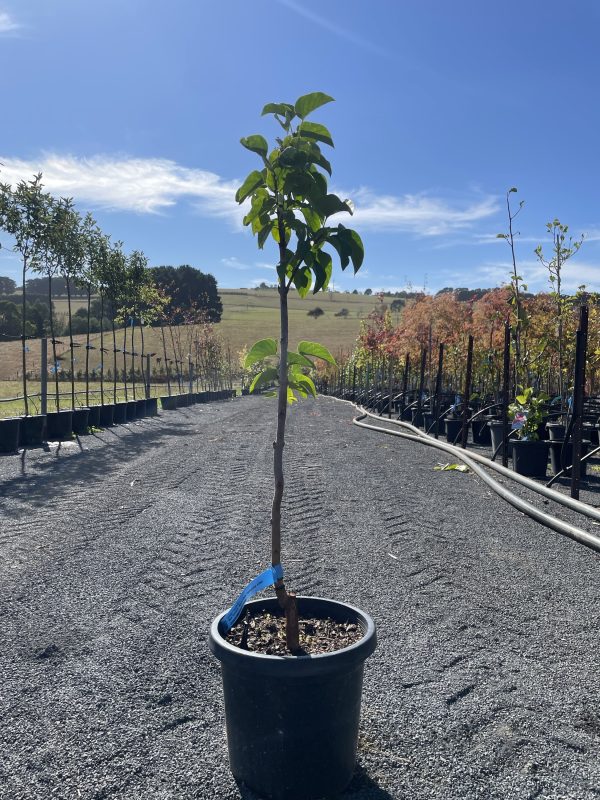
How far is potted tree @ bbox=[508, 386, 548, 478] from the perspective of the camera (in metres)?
8.48

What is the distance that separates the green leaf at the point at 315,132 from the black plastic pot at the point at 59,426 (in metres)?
11.3

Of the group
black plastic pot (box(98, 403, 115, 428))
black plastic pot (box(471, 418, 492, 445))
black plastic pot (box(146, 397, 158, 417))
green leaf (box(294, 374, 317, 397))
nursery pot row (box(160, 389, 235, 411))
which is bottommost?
nursery pot row (box(160, 389, 235, 411))

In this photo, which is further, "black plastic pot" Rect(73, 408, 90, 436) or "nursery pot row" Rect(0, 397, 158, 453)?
"black plastic pot" Rect(73, 408, 90, 436)

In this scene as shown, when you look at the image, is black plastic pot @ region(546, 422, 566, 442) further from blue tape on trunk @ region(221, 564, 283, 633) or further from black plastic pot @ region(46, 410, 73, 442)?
black plastic pot @ region(46, 410, 73, 442)

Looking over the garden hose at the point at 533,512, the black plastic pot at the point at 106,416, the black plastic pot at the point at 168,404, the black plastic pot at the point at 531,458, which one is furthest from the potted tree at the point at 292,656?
the black plastic pot at the point at 168,404

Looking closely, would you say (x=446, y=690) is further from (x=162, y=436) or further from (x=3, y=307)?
(x=3, y=307)

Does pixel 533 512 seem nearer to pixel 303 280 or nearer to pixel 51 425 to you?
pixel 303 280

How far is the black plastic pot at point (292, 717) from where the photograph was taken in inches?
80.1

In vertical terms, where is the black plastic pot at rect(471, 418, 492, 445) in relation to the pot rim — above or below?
below

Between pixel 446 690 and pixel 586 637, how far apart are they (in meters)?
1.04

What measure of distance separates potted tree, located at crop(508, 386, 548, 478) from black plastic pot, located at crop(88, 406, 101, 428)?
9.75 m

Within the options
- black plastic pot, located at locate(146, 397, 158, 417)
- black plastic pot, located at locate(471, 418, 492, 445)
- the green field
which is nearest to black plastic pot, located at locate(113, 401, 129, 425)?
black plastic pot, located at locate(146, 397, 158, 417)

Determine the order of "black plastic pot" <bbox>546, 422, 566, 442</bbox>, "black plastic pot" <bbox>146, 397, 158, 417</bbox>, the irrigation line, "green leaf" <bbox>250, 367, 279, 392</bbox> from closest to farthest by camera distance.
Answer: "green leaf" <bbox>250, 367, 279, 392</bbox>, the irrigation line, "black plastic pot" <bbox>546, 422, 566, 442</bbox>, "black plastic pot" <bbox>146, 397, 158, 417</bbox>

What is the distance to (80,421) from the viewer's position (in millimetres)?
13758
